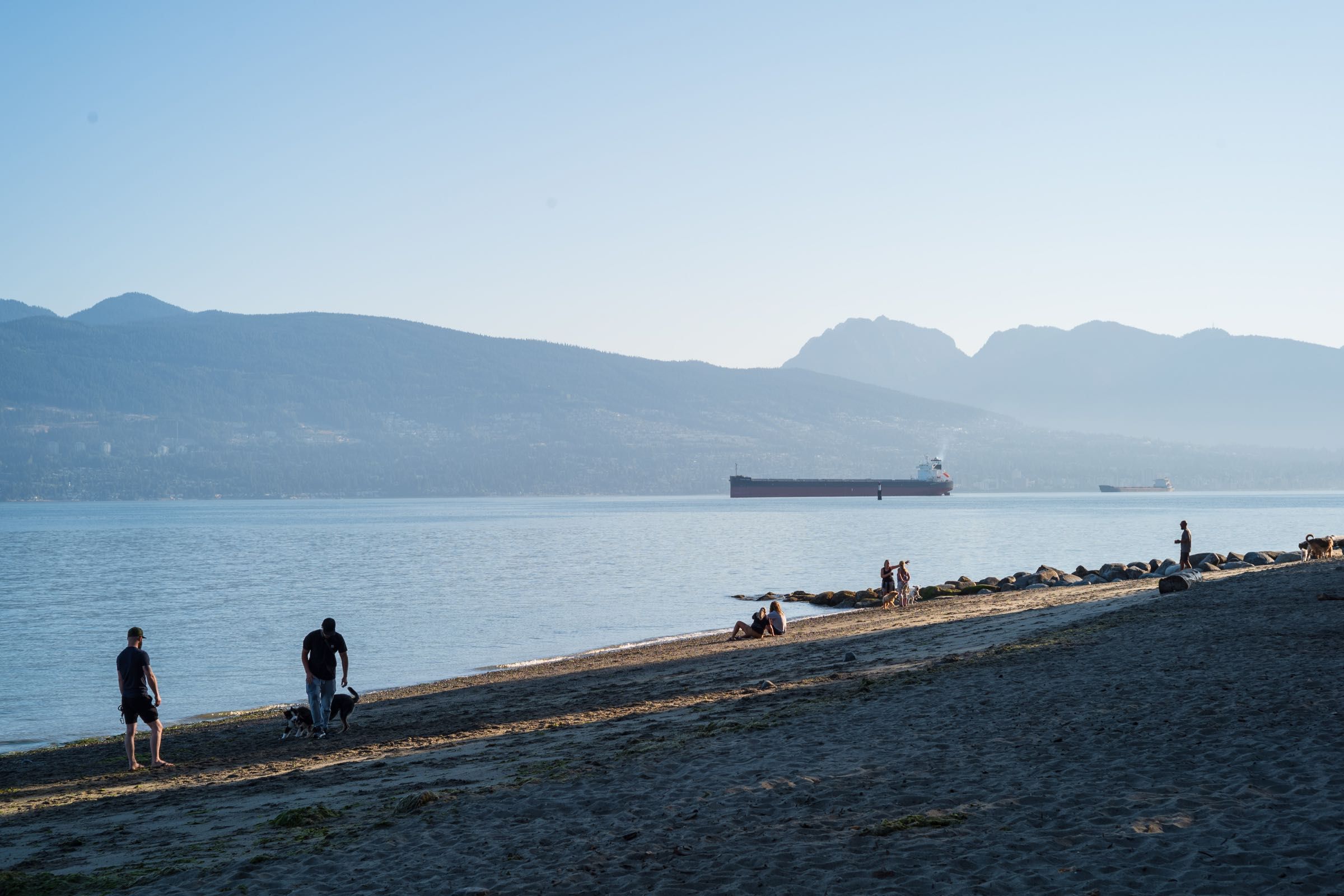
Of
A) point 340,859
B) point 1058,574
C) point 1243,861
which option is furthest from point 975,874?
point 1058,574

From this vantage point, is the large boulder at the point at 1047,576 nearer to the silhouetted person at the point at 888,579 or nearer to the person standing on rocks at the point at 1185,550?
the person standing on rocks at the point at 1185,550

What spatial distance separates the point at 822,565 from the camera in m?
49.9

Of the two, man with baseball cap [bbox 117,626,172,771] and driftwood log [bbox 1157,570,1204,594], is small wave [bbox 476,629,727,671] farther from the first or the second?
man with baseball cap [bbox 117,626,172,771]

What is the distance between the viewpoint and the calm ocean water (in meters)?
23.0

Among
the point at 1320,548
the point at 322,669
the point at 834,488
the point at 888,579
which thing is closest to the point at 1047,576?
the point at 888,579

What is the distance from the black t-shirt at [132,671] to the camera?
1164 centimetres

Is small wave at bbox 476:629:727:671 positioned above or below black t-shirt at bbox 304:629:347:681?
below

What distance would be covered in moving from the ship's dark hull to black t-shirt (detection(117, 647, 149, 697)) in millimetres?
163577

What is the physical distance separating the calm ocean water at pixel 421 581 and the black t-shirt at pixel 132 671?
83.6 inches

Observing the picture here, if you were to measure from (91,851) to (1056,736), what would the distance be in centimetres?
786

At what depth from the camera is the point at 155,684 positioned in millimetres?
11641

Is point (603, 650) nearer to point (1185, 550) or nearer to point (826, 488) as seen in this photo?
point (1185, 550)

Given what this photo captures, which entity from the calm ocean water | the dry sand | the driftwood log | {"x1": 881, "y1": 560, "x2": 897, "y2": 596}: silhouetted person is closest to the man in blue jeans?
the dry sand

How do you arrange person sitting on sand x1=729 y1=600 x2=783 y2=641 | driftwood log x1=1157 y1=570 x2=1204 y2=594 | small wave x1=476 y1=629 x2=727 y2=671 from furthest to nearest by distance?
small wave x1=476 y1=629 x2=727 y2=671, person sitting on sand x1=729 y1=600 x2=783 y2=641, driftwood log x1=1157 y1=570 x2=1204 y2=594
